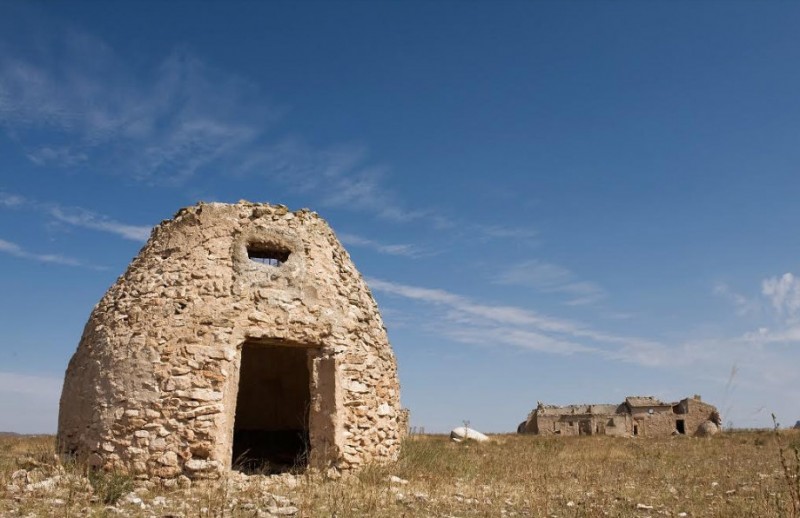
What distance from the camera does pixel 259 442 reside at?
486 inches

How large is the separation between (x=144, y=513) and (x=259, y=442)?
6.04 meters

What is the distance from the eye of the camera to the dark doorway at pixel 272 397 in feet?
40.9

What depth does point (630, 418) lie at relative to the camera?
1262 inches

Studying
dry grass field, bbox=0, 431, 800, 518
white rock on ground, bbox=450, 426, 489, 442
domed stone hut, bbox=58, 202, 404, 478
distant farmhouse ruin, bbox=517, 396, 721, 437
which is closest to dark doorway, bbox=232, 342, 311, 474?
domed stone hut, bbox=58, 202, 404, 478

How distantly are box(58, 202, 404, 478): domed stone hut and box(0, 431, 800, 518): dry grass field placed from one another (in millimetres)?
414

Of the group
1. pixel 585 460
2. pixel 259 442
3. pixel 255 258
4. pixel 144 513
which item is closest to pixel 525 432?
pixel 585 460

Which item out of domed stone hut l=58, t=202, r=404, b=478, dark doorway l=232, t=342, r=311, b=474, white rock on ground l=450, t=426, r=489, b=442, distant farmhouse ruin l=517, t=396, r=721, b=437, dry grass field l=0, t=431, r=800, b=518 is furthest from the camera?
distant farmhouse ruin l=517, t=396, r=721, b=437

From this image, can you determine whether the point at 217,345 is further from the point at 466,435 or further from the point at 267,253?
the point at 466,435

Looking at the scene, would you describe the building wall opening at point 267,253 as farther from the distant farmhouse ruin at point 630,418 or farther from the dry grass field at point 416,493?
the distant farmhouse ruin at point 630,418

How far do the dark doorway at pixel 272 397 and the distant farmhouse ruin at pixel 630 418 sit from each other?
888 inches

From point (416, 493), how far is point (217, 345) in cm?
324

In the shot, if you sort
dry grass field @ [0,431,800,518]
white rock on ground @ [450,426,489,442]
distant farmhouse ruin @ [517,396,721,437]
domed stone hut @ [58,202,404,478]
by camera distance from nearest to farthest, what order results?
dry grass field @ [0,431,800,518] < domed stone hut @ [58,202,404,478] < white rock on ground @ [450,426,489,442] < distant farmhouse ruin @ [517,396,721,437]

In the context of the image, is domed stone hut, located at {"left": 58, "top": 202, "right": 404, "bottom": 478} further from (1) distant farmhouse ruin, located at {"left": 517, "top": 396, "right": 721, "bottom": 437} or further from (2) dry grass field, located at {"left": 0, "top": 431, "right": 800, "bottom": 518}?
(1) distant farmhouse ruin, located at {"left": 517, "top": 396, "right": 721, "bottom": 437}

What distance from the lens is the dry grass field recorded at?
6516 millimetres
